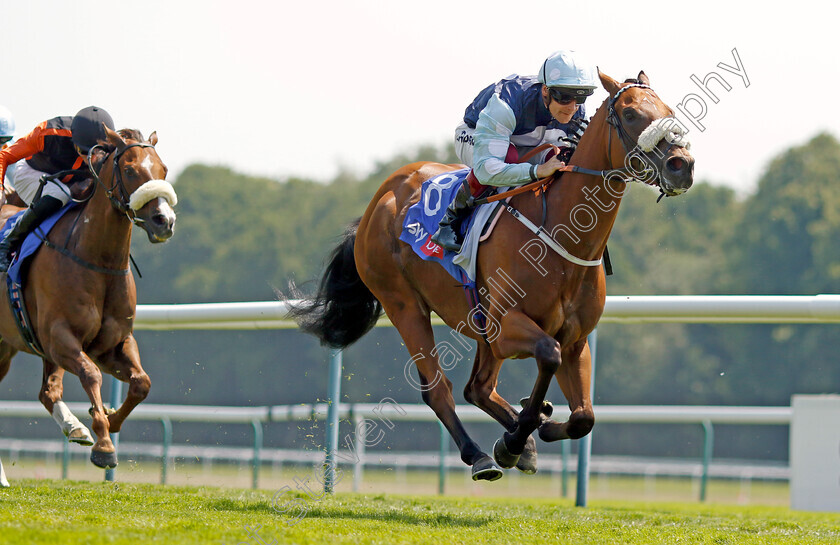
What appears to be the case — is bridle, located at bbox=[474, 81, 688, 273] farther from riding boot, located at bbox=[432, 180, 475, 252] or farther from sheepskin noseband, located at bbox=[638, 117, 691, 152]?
riding boot, located at bbox=[432, 180, 475, 252]

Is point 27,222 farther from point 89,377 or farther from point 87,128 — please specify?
point 89,377

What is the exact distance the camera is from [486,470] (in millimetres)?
5363

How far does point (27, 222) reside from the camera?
7008 mm

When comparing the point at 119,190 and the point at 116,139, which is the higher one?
the point at 116,139

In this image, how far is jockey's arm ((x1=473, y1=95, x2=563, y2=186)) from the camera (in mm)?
5465

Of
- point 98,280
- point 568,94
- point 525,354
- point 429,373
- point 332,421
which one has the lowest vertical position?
point 332,421

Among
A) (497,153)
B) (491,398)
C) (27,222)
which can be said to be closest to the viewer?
(497,153)

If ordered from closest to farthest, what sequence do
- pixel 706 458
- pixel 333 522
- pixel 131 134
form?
1. pixel 333 522
2. pixel 131 134
3. pixel 706 458

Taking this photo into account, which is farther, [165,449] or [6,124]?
[165,449]

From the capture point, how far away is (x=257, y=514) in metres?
5.35

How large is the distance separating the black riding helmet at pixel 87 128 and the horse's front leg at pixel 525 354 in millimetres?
3124

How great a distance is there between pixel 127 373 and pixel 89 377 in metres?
0.48

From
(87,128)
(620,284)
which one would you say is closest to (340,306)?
(87,128)

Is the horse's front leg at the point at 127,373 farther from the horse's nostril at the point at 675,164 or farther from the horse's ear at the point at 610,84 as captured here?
the horse's nostril at the point at 675,164
